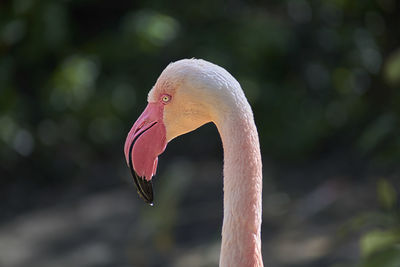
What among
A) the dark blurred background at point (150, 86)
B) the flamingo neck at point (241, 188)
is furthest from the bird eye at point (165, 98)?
the dark blurred background at point (150, 86)

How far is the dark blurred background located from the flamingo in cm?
314

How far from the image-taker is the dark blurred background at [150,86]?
16.8 feet

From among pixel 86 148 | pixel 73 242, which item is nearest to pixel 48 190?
pixel 86 148

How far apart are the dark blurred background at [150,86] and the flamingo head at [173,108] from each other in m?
3.12

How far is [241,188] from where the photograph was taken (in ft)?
5.37

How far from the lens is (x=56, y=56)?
5926 mm

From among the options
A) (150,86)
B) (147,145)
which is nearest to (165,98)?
(147,145)

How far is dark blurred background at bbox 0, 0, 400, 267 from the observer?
5.13m

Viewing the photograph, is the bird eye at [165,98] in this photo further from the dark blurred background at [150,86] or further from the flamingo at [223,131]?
the dark blurred background at [150,86]

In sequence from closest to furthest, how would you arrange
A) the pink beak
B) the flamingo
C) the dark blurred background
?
1. the flamingo
2. the pink beak
3. the dark blurred background

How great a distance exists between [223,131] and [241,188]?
0.16 m

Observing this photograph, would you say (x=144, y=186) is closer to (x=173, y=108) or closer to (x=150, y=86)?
(x=173, y=108)

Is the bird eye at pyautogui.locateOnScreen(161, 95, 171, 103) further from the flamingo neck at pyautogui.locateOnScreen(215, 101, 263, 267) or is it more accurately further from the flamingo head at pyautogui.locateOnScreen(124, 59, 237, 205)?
the flamingo neck at pyautogui.locateOnScreen(215, 101, 263, 267)

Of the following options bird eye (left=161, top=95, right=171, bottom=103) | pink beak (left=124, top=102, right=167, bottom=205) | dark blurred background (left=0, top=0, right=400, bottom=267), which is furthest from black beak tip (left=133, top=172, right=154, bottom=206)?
dark blurred background (left=0, top=0, right=400, bottom=267)
